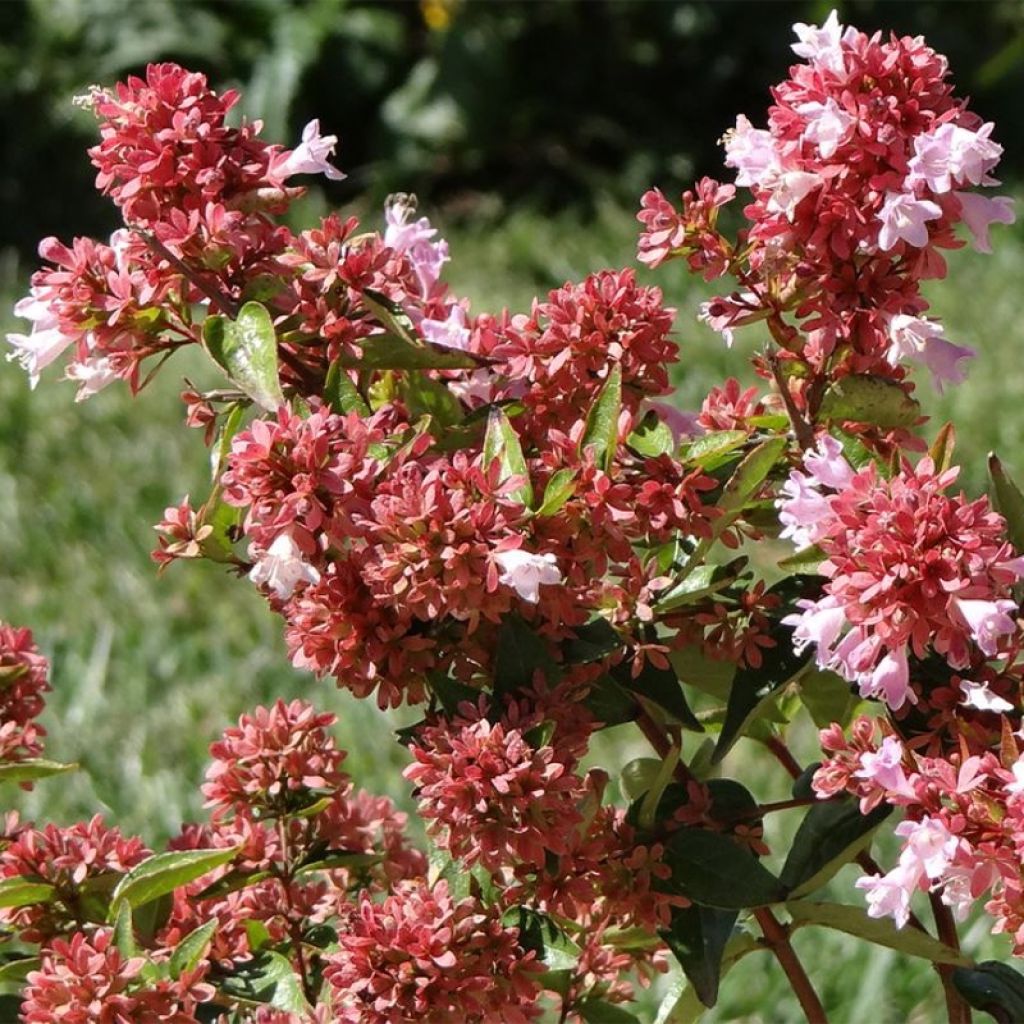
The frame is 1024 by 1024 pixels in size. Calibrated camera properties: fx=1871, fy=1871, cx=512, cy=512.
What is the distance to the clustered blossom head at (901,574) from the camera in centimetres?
91

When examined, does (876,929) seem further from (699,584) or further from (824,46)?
(824,46)

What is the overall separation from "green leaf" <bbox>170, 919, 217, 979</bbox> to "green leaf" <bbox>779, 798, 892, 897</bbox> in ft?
1.12

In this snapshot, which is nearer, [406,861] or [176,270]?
[176,270]

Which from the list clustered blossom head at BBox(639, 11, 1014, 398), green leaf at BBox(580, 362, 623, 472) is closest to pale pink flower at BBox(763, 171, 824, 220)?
clustered blossom head at BBox(639, 11, 1014, 398)

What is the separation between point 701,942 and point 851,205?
16.8 inches

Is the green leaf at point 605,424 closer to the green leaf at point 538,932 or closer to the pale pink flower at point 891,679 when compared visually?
the pale pink flower at point 891,679

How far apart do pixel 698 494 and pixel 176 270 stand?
0.32 m

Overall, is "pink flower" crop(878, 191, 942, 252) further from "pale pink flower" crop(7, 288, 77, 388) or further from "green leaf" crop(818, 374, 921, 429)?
"pale pink flower" crop(7, 288, 77, 388)

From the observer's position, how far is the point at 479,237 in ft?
17.4

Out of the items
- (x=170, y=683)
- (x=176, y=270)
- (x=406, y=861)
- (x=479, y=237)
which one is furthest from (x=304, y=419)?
(x=479, y=237)

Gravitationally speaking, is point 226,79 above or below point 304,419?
above

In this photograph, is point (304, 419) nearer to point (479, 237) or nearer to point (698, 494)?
point (698, 494)

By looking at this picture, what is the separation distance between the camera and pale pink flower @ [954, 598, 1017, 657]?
901mm

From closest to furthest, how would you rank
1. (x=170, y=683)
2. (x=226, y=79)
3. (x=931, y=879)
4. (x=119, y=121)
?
(x=931, y=879)
(x=119, y=121)
(x=170, y=683)
(x=226, y=79)
